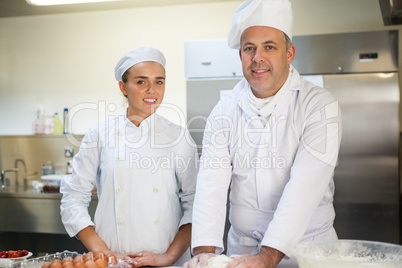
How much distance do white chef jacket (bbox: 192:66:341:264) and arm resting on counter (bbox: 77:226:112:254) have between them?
0.43 metres

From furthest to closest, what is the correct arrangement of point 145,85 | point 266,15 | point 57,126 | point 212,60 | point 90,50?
1. point 90,50
2. point 57,126
3. point 212,60
4. point 145,85
5. point 266,15

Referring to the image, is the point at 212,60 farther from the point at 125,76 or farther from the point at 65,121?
the point at 125,76

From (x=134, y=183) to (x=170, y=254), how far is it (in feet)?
1.02

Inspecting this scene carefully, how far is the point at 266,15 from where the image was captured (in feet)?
5.53

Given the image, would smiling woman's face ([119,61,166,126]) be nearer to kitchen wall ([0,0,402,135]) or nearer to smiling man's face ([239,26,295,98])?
smiling man's face ([239,26,295,98])

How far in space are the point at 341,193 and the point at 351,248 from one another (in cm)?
236

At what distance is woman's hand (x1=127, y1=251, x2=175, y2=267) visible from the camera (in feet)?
5.70

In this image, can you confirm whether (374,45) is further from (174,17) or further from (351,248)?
(351,248)

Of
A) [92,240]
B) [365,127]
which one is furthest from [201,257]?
[365,127]

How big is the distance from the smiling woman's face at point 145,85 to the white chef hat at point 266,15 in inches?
16.4

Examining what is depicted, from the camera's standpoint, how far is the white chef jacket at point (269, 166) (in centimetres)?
159

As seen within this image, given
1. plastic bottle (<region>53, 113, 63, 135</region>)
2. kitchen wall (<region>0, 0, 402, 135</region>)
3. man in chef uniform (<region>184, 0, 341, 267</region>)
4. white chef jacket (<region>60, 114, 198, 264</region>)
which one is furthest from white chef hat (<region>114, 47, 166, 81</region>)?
plastic bottle (<region>53, 113, 63, 135</region>)

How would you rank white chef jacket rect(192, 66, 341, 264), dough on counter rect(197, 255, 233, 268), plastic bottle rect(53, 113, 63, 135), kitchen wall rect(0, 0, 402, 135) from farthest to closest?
plastic bottle rect(53, 113, 63, 135)
kitchen wall rect(0, 0, 402, 135)
white chef jacket rect(192, 66, 341, 264)
dough on counter rect(197, 255, 233, 268)

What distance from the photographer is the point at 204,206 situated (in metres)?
1.68
